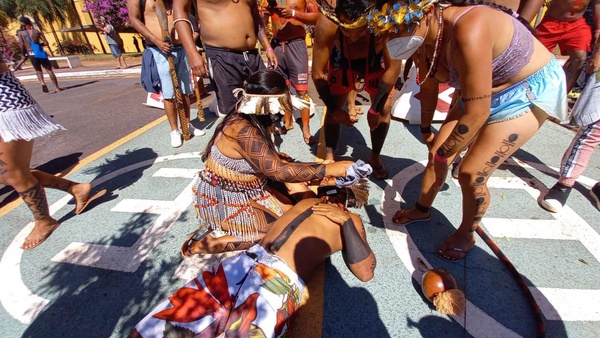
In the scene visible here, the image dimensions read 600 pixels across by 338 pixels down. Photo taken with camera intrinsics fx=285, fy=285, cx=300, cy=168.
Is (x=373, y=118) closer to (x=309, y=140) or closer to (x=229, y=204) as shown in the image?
(x=309, y=140)

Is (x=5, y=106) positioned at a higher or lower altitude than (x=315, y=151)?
higher

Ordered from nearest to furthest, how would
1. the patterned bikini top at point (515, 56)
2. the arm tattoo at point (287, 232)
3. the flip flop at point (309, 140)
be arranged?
1. the patterned bikini top at point (515, 56)
2. the arm tattoo at point (287, 232)
3. the flip flop at point (309, 140)

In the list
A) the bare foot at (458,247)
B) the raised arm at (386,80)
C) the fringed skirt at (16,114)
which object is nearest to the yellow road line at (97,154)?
the fringed skirt at (16,114)

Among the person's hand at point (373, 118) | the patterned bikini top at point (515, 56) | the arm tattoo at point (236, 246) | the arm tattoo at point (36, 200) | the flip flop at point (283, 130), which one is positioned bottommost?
the flip flop at point (283, 130)

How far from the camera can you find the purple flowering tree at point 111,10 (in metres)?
18.9

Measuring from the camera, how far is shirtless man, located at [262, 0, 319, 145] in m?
3.71

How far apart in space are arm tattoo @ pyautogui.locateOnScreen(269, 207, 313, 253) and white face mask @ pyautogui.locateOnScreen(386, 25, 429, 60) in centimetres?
111

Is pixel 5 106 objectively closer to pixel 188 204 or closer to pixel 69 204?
pixel 69 204

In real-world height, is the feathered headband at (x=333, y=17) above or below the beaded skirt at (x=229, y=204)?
Answer: above

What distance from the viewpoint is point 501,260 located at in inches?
79.5

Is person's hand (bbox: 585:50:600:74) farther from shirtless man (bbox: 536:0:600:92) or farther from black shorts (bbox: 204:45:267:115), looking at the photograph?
black shorts (bbox: 204:45:267:115)

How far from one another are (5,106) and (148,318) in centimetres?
200

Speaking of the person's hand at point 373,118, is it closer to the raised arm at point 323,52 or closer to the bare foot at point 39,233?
the raised arm at point 323,52

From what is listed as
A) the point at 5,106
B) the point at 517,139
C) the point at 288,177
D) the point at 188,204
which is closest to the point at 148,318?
the point at 288,177
